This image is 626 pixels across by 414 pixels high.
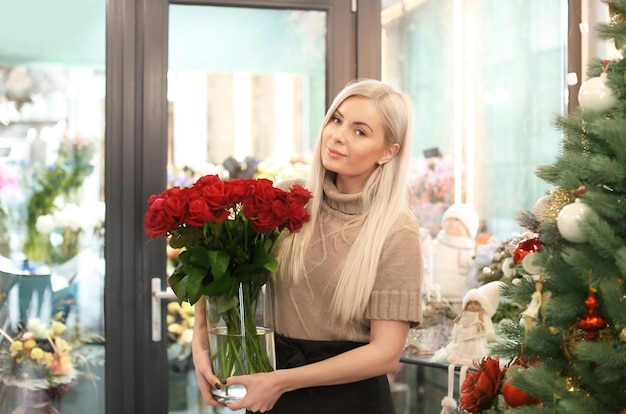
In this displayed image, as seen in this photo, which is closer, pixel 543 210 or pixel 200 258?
pixel 543 210

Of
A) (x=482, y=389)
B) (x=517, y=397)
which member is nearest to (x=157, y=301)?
(x=482, y=389)

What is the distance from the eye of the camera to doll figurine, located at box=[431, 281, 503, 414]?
266 centimetres

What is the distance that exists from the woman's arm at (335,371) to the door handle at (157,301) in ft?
4.26

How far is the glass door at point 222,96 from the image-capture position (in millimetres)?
3027

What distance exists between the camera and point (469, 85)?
3.41m

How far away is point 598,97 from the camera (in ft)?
4.65

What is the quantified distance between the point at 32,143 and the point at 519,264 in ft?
6.54

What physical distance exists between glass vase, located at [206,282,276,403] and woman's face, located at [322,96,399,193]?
1.21 ft

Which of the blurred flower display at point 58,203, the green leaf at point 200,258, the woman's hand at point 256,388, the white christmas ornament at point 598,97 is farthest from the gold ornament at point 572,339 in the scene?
the blurred flower display at point 58,203

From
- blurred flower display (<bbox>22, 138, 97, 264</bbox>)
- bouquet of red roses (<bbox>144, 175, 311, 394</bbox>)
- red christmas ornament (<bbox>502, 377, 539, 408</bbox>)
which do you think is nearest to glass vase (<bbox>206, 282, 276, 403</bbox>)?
bouquet of red roses (<bbox>144, 175, 311, 394</bbox>)

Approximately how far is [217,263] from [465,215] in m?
1.68

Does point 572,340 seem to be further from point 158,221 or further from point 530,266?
point 158,221

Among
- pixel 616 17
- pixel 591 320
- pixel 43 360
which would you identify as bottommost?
pixel 43 360

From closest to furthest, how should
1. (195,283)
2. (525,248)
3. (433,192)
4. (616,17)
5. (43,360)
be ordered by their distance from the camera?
(616,17) → (525,248) → (195,283) → (43,360) → (433,192)
